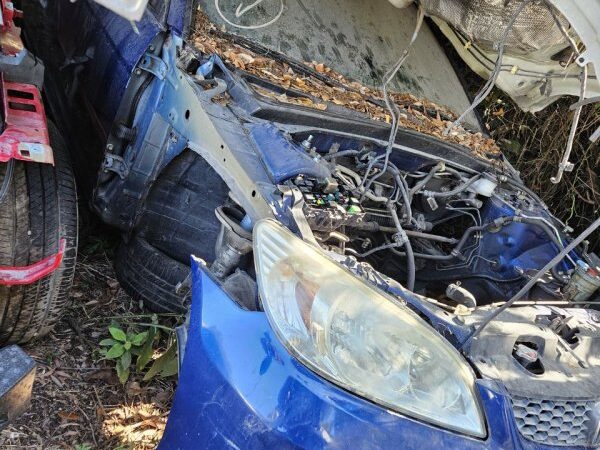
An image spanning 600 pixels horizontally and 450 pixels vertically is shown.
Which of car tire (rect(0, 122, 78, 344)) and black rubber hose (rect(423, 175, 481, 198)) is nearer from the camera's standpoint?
car tire (rect(0, 122, 78, 344))

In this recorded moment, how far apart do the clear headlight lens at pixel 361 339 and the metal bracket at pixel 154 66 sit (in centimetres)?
110

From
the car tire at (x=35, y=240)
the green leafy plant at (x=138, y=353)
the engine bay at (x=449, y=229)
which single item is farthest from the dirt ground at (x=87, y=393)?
the engine bay at (x=449, y=229)

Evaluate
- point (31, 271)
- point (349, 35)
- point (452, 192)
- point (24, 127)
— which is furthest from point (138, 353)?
point (349, 35)

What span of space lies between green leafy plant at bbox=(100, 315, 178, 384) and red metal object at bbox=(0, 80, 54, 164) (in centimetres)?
81

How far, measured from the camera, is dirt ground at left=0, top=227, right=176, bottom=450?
2211 mm

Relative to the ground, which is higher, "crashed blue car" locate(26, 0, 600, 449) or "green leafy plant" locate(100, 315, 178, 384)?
"crashed blue car" locate(26, 0, 600, 449)

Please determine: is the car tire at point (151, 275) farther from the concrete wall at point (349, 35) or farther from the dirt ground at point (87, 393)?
the concrete wall at point (349, 35)

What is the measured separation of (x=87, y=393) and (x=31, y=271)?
0.55 meters

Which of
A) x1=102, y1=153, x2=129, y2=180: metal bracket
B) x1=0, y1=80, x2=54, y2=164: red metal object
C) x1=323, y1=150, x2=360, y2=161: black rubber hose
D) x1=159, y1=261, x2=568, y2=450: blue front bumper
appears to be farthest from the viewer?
x1=102, y1=153, x2=129, y2=180: metal bracket

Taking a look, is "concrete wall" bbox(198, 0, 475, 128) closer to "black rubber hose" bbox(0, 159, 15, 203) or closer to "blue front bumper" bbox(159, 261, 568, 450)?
"black rubber hose" bbox(0, 159, 15, 203)

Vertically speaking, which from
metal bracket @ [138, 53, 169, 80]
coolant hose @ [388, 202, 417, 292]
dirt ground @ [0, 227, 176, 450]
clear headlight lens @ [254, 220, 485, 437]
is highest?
metal bracket @ [138, 53, 169, 80]

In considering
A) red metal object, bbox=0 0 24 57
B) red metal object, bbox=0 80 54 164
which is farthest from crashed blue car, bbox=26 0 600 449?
red metal object, bbox=0 0 24 57

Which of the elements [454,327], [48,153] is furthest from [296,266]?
[48,153]

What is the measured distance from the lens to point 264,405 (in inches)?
56.3
